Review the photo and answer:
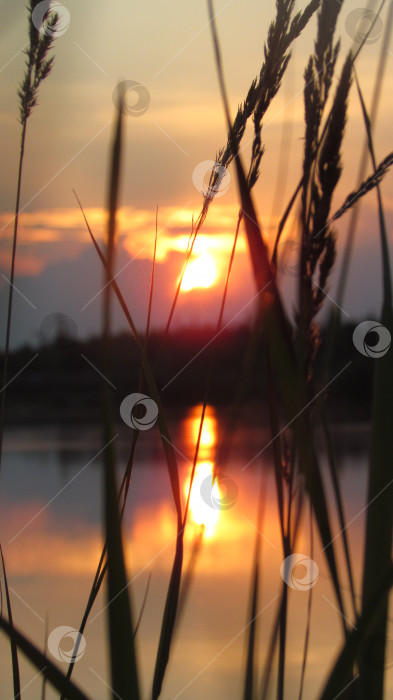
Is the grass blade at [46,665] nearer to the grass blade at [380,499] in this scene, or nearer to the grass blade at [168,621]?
the grass blade at [168,621]

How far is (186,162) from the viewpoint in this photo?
930 mm

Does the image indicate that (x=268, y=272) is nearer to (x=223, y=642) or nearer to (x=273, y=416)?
(x=273, y=416)

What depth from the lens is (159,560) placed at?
3.78 feet

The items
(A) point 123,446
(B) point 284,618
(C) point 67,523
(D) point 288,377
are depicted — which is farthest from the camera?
(A) point 123,446

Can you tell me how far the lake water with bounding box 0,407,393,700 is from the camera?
2.82 ft

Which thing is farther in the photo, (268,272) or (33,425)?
(33,425)

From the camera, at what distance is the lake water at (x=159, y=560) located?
0.86m

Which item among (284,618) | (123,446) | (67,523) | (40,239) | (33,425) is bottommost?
(284,618)

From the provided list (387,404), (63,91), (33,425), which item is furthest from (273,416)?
(33,425)

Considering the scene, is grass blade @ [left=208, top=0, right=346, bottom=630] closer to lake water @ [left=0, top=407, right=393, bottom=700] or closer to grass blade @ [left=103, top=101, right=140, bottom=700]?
grass blade @ [left=103, top=101, right=140, bottom=700]

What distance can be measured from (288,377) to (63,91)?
0.76 metres

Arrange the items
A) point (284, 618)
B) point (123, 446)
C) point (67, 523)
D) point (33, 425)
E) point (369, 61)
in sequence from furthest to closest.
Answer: point (123, 446) < point (33, 425) < point (67, 523) < point (369, 61) < point (284, 618)

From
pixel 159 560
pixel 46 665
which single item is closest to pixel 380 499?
pixel 46 665

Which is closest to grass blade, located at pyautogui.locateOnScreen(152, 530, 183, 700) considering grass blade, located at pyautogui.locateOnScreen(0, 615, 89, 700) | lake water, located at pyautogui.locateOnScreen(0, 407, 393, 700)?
grass blade, located at pyautogui.locateOnScreen(0, 615, 89, 700)
